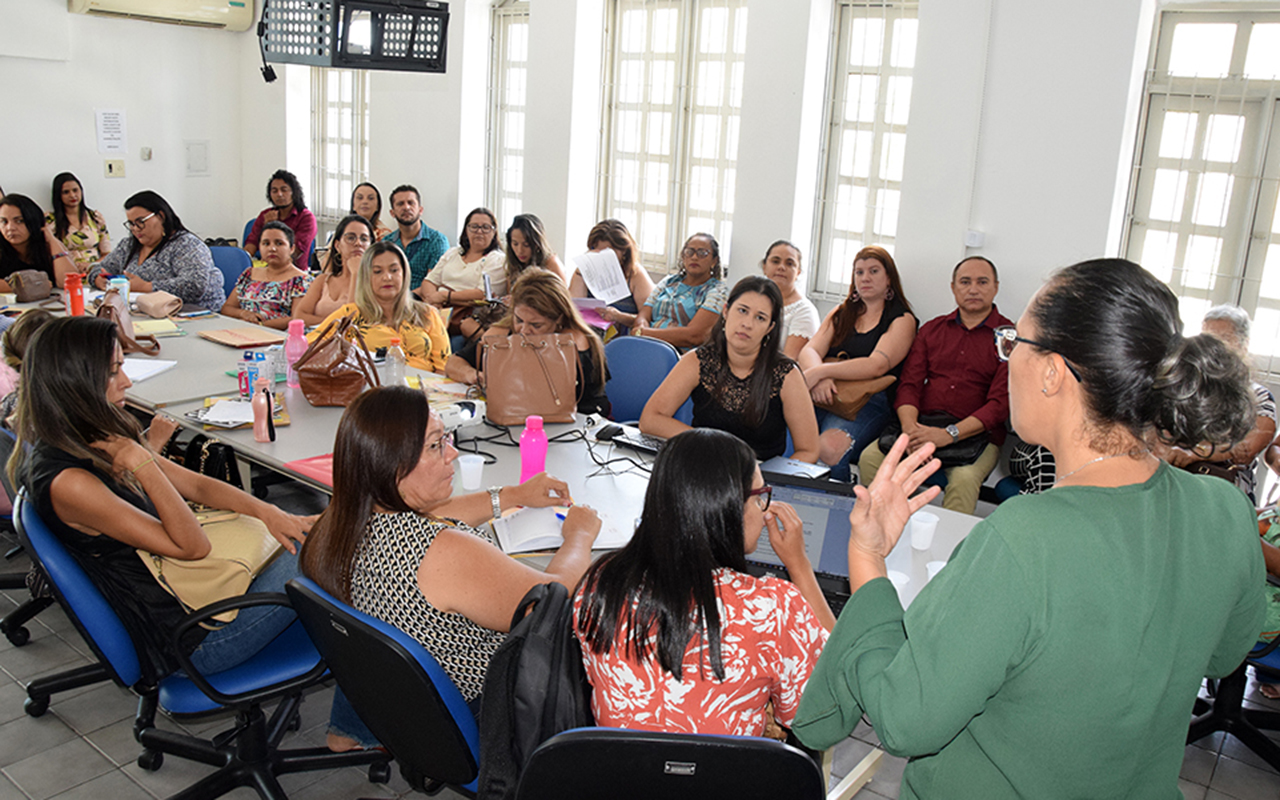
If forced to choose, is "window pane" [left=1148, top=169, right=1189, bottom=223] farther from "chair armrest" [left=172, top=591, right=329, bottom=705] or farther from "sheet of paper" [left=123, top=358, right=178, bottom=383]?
"sheet of paper" [left=123, top=358, right=178, bottom=383]

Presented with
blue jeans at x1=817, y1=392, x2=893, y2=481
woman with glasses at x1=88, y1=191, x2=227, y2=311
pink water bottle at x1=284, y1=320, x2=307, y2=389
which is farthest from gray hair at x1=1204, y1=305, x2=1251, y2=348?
woman with glasses at x1=88, y1=191, x2=227, y2=311

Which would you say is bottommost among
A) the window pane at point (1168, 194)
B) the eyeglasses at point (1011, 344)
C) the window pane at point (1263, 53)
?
the eyeglasses at point (1011, 344)

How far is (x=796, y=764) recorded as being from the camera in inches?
58.2

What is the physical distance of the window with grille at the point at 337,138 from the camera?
844 cm

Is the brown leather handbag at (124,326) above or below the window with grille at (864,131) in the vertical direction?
below

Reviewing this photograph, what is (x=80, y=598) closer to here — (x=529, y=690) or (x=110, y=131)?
(x=529, y=690)

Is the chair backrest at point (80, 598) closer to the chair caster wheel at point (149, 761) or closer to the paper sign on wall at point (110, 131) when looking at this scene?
the chair caster wheel at point (149, 761)

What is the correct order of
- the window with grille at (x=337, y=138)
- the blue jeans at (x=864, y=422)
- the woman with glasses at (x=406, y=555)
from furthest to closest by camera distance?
the window with grille at (x=337, y=138)
the blue jeans at (x=864, y=422)
the woman with glasses at (x=406, y=555)

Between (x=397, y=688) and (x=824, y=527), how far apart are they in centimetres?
105

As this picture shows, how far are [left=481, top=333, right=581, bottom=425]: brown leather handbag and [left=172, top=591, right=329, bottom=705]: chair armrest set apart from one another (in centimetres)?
129

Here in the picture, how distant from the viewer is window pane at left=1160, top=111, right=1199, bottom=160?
179 inches

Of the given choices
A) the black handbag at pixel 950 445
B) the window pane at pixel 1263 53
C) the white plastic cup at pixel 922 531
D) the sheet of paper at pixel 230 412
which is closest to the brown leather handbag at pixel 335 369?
the sheet of paper at pixel 230 412

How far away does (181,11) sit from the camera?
8.51 metres

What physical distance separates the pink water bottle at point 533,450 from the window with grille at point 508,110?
4675 mm
